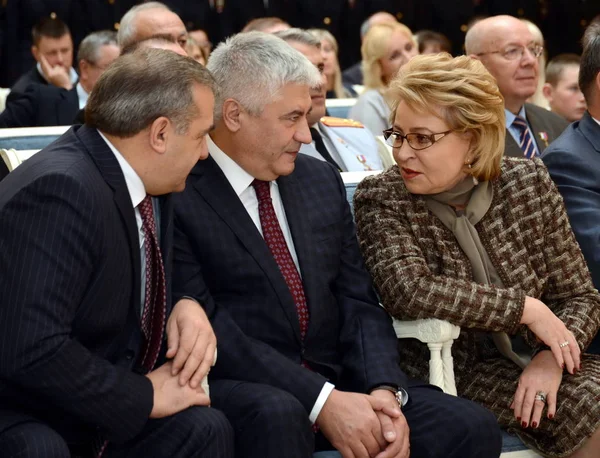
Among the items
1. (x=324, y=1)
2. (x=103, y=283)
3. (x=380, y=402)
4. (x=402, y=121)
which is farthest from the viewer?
(x=324, y=1)

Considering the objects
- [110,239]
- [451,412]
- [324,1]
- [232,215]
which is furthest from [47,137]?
[324,1]

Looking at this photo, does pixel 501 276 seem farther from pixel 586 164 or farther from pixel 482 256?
pixel 586 164

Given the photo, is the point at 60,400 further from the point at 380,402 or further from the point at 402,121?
the point at 402,121

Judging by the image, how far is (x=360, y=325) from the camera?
2615 millimetres

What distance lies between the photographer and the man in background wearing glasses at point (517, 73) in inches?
170

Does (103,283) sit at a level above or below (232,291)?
above

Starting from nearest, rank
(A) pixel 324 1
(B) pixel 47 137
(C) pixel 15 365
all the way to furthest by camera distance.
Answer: (C) pixel 15 365 → (B) pixel 47 137 → (A) pixel 324 1

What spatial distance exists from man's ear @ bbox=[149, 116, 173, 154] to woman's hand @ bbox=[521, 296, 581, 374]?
1.03 metres

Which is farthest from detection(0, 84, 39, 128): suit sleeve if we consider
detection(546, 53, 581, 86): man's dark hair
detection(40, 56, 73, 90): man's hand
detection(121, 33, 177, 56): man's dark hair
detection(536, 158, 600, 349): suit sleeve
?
detection(536, 158, 600, 349): suit sleeve

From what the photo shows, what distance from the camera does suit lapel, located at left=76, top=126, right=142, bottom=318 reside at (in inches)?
85.5

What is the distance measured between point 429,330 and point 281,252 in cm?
43

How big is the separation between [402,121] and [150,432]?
1096 mm

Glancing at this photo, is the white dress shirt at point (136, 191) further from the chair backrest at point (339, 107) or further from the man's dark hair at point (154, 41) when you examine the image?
the chair backrest at point (339, 107)

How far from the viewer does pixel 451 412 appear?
7.94ft
